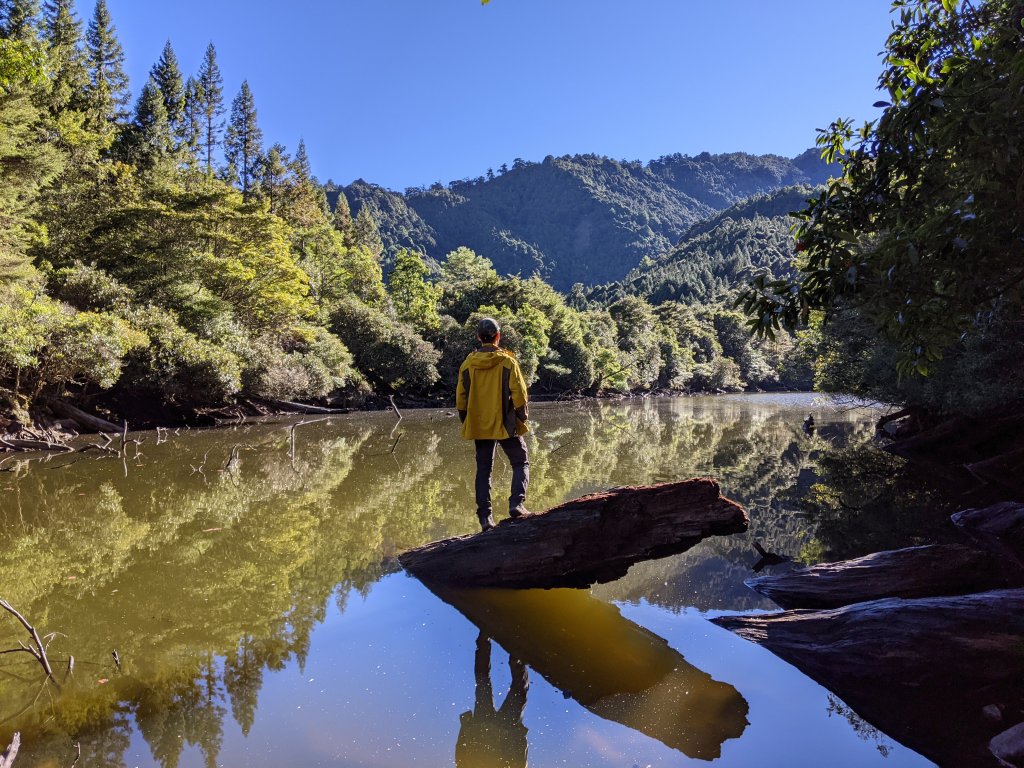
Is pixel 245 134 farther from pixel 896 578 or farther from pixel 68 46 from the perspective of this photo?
pixel 896 578

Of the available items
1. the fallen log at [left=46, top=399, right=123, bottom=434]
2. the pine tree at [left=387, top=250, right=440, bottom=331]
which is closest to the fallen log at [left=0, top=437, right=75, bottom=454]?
the fallen log at [left=46, top=399, right=123, bottom=434]

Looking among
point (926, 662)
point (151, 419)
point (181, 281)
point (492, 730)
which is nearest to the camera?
point (492, 730)

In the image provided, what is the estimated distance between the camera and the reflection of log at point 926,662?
349 cm

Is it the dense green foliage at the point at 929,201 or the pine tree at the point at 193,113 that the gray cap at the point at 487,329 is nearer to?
the dense green foliage at the point at 929,201

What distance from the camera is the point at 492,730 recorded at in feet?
11.0

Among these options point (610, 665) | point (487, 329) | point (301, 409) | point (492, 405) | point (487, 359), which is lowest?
point (610, 665)

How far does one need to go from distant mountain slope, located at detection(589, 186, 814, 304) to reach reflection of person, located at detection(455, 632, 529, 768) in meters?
129

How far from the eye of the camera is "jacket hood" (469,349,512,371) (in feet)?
19.9

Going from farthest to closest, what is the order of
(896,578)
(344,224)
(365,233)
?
(365,233) → (344,224) → (896,578)

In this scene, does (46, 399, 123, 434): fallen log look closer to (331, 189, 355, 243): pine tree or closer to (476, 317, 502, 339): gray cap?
(476, 317, 502, 339): gray cap

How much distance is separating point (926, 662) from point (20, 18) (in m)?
59.0

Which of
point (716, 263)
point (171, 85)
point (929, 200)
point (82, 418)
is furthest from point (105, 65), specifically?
point (716, 263)

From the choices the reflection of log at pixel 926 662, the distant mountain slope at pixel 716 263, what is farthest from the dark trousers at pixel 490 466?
the distant mountain slope at pixel 716 263

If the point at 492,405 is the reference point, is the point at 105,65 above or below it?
above
